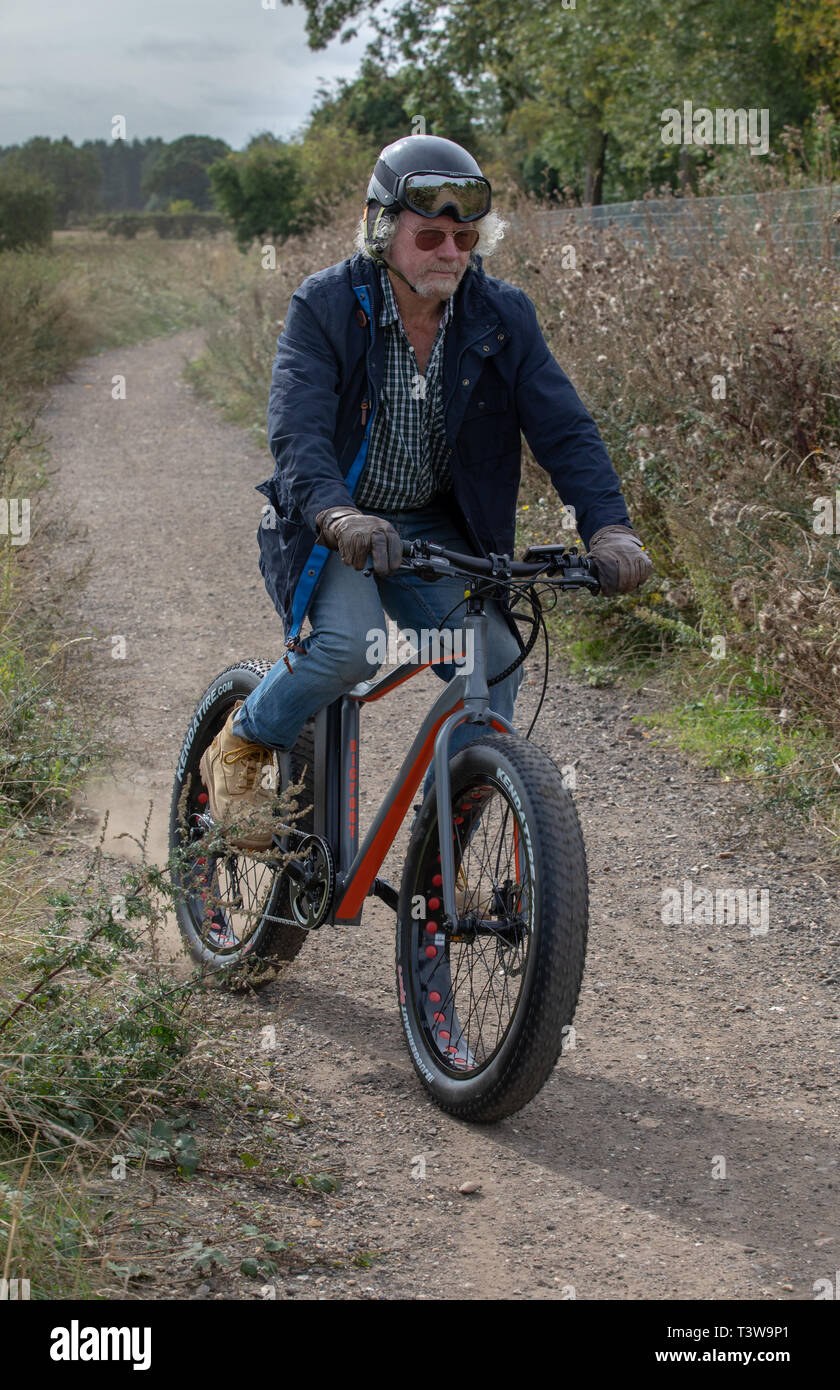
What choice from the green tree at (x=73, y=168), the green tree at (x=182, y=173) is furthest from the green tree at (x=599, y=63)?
Result: the green tree at (x=182, y=173)

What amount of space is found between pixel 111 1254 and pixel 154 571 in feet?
24.5

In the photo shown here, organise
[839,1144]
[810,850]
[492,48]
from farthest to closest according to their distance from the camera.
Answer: [492,48] < [810,850] < [839,1144]

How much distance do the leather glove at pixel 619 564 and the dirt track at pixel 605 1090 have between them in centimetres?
131

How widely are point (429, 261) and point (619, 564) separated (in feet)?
3.03

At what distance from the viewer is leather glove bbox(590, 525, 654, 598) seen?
3188mm

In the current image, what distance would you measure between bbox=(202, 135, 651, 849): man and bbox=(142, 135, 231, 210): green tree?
104188mm

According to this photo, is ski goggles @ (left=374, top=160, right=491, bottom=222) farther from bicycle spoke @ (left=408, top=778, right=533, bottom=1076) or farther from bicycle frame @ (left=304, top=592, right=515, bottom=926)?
bicycle spoke @ (left=408, top=778, right=533, bottom=1076)

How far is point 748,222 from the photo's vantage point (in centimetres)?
776

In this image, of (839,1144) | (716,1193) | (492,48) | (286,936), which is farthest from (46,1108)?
(492,48)

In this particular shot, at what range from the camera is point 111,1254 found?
97.7 inches

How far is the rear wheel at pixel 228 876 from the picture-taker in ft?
12.8

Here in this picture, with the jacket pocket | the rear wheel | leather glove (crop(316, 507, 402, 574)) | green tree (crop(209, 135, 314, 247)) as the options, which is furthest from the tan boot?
green tree (crop(209, 135, 314, 247))

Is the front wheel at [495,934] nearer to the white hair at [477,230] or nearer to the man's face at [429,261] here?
the man's face at [429,261]
